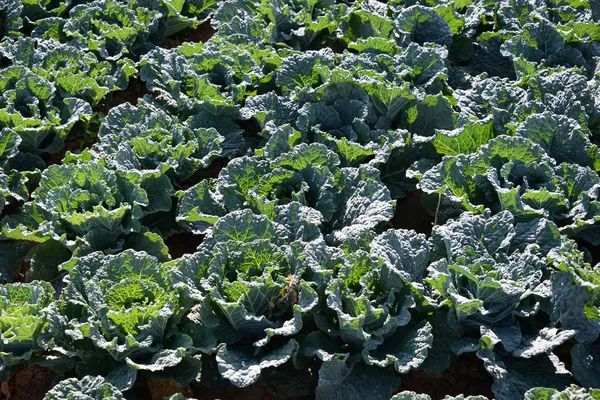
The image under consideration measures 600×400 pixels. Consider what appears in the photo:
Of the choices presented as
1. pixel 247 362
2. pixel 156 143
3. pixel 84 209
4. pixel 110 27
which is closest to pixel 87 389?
pixel 247 362

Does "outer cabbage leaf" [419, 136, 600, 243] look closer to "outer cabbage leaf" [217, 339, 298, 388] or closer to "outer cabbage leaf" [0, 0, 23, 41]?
"outer cabbage leaf" [217, 339, 298, 388]

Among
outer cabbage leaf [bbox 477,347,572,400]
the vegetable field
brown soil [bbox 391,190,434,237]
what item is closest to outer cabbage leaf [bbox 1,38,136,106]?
the vegetable field

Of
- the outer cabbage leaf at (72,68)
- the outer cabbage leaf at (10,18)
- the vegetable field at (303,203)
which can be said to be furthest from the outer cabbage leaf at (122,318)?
the outer cabbage leaf at (10,18)

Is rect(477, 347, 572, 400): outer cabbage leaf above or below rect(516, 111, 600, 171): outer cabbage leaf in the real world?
below

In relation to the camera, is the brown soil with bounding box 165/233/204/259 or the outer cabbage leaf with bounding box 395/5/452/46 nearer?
the brown soil with bounding box 165/233/204/259

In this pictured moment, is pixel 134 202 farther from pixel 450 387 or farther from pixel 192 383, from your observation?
pixel 450 387

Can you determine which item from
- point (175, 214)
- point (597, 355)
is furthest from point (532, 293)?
point (175, 214)
